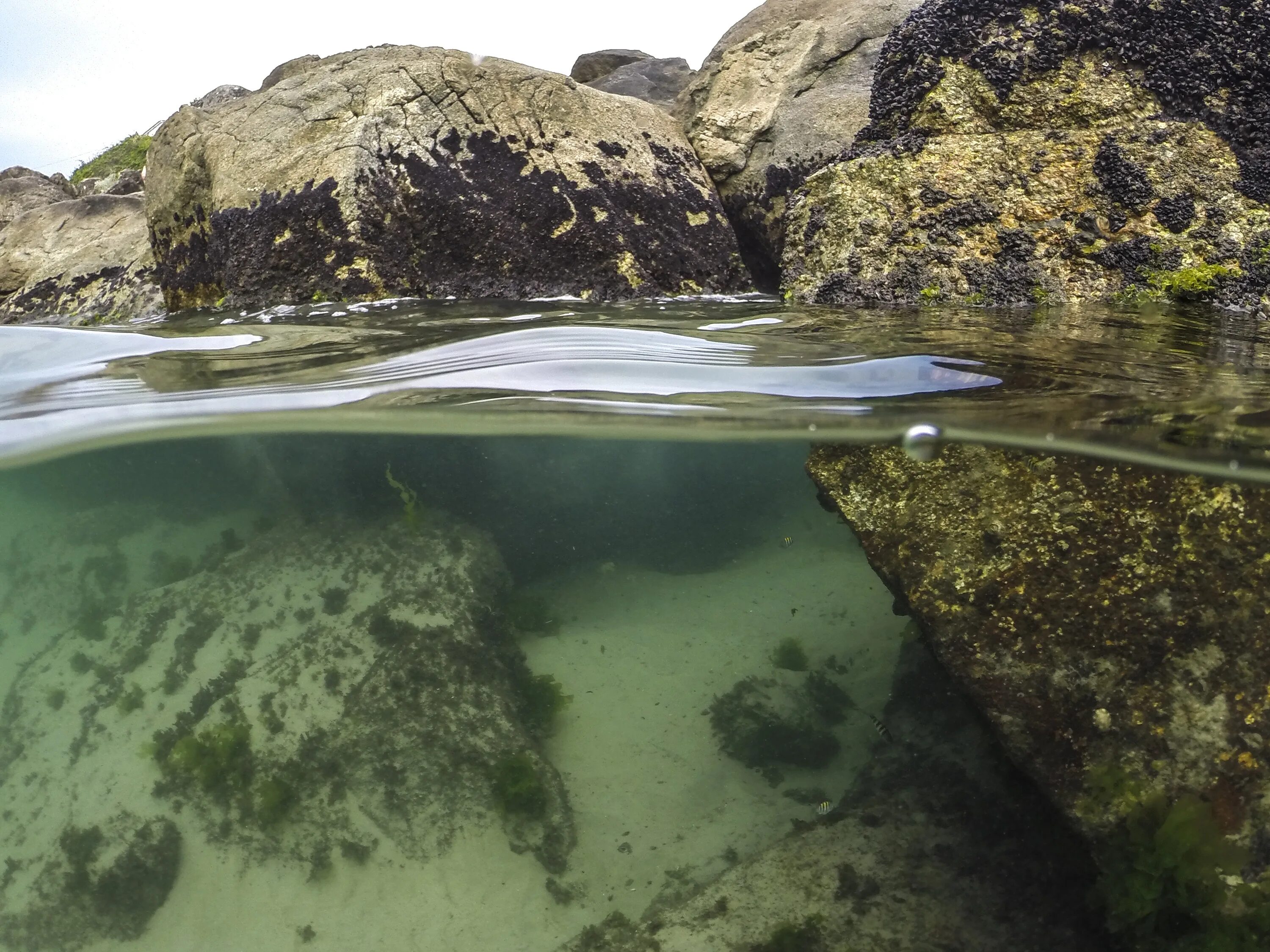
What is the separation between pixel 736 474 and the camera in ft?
25.8

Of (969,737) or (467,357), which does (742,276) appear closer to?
(467,357)

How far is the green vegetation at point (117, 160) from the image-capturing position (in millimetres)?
21953

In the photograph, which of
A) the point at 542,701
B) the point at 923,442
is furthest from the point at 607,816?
the point at 923,442

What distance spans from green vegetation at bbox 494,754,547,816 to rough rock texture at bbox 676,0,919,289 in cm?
514

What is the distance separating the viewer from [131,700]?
18.3ft

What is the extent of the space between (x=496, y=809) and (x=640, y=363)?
112 inches

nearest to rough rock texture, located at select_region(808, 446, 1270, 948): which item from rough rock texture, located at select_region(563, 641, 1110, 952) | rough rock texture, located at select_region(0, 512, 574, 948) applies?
rough rock texture, located at select_region(563, 641, 1110, 952)

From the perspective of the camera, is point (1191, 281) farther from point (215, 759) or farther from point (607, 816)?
point (215, 759)

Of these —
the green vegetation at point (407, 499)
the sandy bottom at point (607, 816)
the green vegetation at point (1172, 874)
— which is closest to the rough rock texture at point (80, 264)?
the green vegetation at point (407, 499)

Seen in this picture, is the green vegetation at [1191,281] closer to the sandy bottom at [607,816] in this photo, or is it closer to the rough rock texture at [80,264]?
the sandy bottom at [607,816]

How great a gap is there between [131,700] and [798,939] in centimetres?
443

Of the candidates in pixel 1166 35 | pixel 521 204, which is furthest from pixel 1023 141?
pixel 521 204

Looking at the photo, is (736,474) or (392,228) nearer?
(392,228)

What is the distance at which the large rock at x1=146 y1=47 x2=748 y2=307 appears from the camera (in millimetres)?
6969
